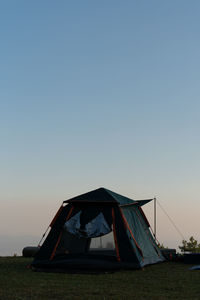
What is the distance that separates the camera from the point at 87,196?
48.6 feet

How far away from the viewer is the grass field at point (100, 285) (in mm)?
8539

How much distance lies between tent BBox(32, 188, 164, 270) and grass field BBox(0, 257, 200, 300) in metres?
0.85

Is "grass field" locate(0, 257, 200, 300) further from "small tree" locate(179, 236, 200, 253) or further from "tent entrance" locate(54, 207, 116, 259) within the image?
"small tree" locate(179, 236, 200, 253)

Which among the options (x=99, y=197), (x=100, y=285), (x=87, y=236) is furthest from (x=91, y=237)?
(x=100, y=285)

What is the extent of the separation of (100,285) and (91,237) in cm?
403

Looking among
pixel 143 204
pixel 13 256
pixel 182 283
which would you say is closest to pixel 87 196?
pixel 143 204

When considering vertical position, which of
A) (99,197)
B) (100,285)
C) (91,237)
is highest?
(99,197)

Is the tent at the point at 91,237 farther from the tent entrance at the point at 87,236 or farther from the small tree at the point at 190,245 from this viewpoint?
the small tree at the point at 190,245

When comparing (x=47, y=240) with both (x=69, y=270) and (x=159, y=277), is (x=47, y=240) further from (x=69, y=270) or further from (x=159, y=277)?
(x=159, y=277)

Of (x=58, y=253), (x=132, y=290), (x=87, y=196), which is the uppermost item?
(x=87, y=196)

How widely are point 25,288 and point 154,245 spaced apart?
8386 millimetres

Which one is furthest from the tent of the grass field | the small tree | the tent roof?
the small tree

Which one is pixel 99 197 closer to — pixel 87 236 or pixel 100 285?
pixel 87 236

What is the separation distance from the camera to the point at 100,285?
9.95m
